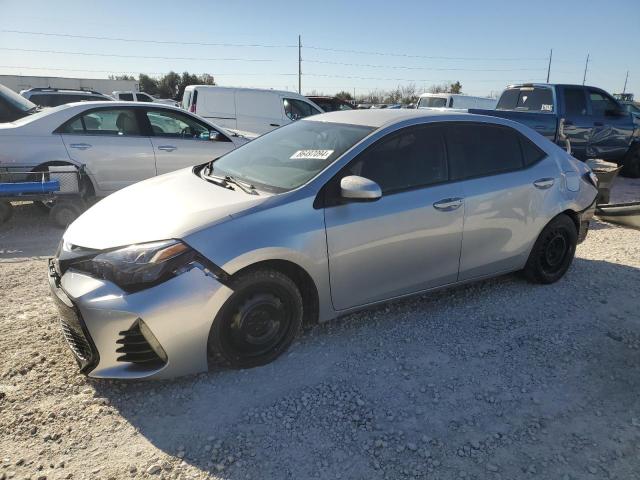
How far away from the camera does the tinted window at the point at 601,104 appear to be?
10336 mm

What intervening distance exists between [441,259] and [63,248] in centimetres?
265

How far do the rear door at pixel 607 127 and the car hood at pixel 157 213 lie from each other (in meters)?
9.73

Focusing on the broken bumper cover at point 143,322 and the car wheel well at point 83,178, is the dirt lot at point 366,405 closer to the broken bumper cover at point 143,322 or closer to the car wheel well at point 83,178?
the broken bumper cover at point 143,322

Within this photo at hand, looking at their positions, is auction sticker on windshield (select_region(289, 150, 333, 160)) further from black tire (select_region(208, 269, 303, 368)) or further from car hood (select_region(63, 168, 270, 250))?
black tire (select_region(208, 269, 303, 368))

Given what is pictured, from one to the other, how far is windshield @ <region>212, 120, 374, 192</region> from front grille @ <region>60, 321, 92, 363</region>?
145cm

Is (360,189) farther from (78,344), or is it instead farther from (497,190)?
(78,344)

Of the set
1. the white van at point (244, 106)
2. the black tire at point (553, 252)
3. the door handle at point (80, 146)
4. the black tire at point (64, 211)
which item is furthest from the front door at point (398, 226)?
the white van at point (244, 106)

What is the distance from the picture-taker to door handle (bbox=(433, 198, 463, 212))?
3.57 m

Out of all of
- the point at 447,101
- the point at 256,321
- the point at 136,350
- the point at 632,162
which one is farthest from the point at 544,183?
the point at 447,101

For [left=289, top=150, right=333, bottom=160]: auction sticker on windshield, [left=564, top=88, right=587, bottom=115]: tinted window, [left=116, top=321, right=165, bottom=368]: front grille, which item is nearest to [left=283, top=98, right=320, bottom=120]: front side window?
[left=564, top=88, right=587, bottom=115]: tinted window

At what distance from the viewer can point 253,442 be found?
8.16 ft

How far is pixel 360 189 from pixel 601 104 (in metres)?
9.80

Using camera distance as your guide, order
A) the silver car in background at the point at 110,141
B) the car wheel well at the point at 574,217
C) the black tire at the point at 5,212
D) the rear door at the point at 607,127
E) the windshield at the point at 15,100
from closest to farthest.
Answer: the car wheel well at the point at 574,217
the black tire at the point at 5,212
the silver car in background at the point at 110,141
the windshield at the point at 15,100
the rear door at the point at 607,127

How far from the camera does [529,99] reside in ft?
34.1
